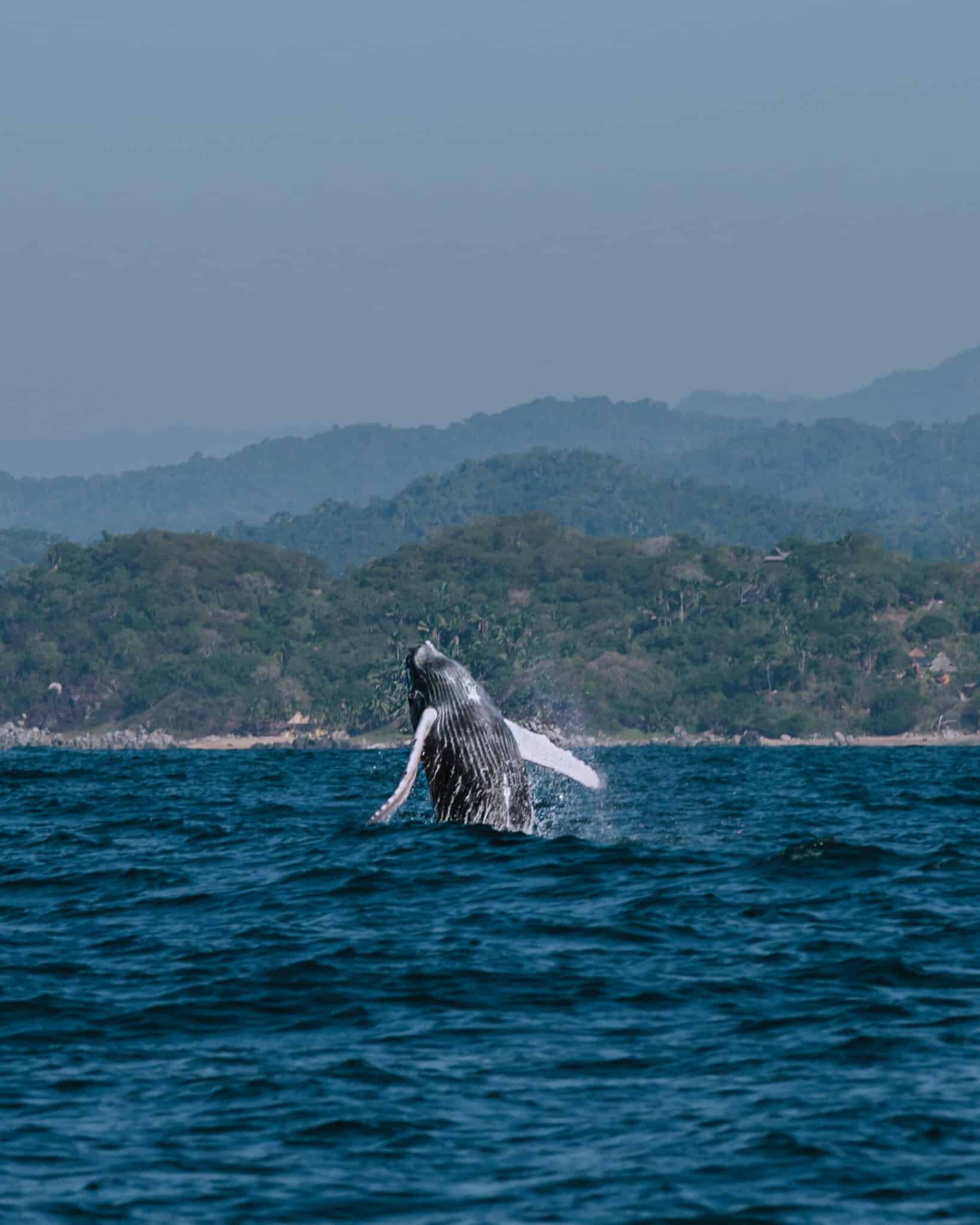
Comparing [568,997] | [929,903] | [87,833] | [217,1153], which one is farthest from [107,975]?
[87,833]

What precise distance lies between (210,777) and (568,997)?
40.3m

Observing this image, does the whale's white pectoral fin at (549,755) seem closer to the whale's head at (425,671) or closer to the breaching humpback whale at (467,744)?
the breaching humpback whale at (467,744)

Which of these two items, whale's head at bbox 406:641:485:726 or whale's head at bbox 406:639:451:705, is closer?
whale's head at bbox 406:641:485:726

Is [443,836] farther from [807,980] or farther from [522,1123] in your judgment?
[522,1123]

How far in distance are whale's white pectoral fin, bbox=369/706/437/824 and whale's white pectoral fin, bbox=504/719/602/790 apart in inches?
38.6

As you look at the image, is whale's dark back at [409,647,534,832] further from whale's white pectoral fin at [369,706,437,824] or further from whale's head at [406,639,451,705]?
whale's white pectoral fin at [369,706,437,824]

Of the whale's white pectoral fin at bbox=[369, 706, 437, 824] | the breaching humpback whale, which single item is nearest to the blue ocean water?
the breaching humpback whale

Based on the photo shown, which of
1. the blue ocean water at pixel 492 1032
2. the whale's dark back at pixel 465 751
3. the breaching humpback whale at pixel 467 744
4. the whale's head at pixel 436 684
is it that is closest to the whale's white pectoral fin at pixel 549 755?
the breaching humpback whale at pixel 467 744

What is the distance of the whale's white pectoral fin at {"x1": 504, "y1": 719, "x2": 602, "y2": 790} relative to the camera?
825 inches

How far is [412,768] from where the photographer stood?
65.5ft

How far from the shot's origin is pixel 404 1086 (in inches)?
490

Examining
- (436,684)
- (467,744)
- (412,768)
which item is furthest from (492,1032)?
(436,684)

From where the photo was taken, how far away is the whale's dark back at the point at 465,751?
21359 mm

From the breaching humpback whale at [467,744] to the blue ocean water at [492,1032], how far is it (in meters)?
0.58
